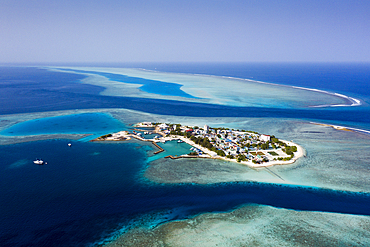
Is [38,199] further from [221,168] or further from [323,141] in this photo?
[323,141]

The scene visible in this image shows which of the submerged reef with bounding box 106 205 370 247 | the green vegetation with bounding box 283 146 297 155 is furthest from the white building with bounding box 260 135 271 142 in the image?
the submerged reef with bounding box 106 205 370 247

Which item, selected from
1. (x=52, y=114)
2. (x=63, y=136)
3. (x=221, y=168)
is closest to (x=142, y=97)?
(x=52, y=114)

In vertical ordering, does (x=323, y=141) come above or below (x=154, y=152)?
above

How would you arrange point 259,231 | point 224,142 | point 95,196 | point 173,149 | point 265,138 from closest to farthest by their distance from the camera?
point 259,231 < point 95,196 < point 173,149 < point 224,142 < point 265,138

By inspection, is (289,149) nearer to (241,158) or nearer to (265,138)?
(265,138)

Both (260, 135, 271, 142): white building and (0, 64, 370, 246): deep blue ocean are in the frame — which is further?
(260, 135, 271, 142): white building

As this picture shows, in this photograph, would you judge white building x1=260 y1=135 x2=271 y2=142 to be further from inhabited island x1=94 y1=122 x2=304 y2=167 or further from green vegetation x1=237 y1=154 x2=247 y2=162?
green vegetation x1=237 y1=154 x2=247 y2=162

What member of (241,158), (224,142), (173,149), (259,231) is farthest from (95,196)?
(224,142)

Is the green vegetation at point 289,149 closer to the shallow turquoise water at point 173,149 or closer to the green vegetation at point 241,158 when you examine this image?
the green vegetation at point 241,158
